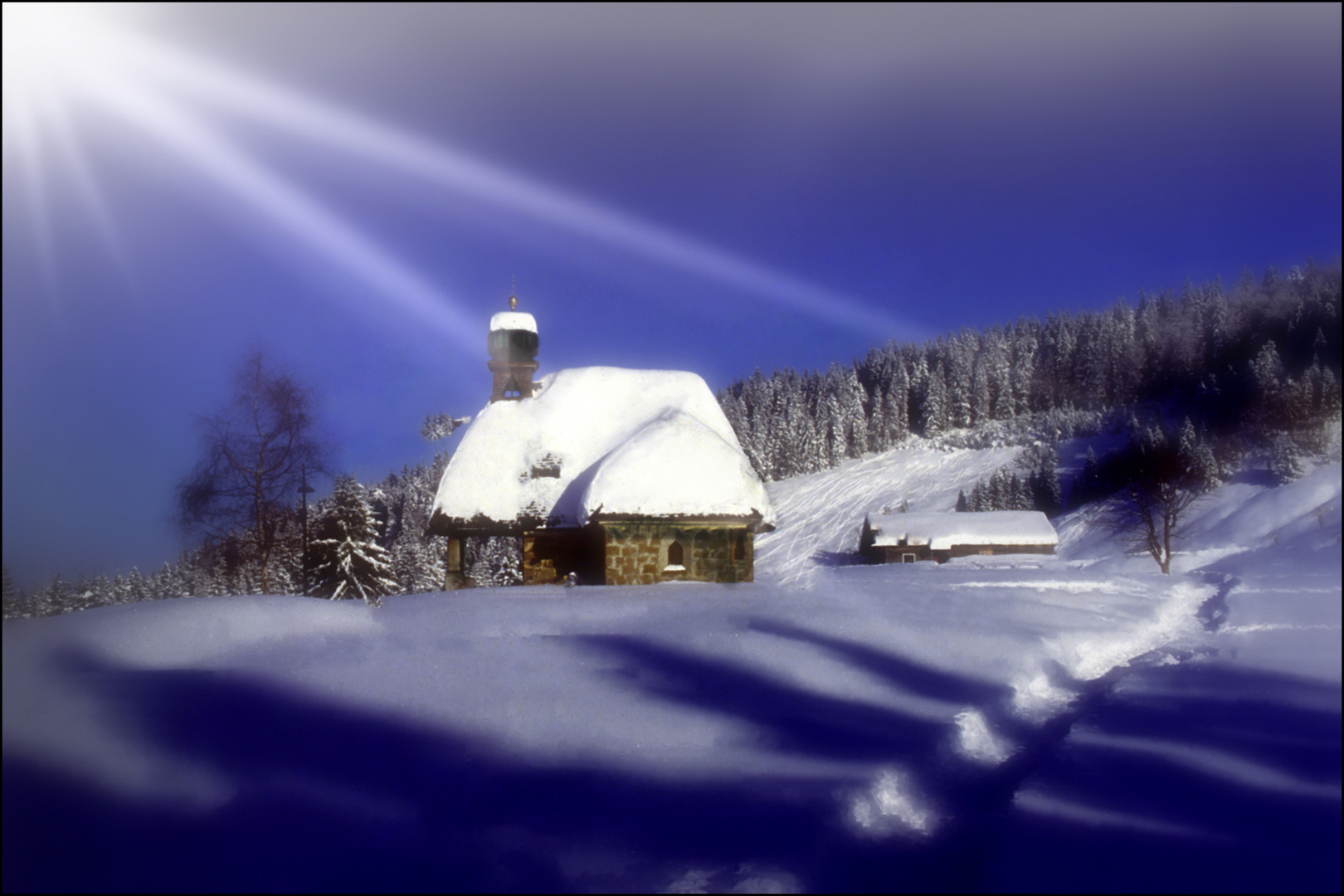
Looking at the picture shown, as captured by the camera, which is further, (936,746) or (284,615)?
(284,615)

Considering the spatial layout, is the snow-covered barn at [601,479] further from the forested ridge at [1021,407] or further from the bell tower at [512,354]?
the forested ridge at [1021,407]

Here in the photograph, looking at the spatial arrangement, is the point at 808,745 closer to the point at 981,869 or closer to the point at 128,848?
the point at 981,869

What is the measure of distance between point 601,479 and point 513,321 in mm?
10824

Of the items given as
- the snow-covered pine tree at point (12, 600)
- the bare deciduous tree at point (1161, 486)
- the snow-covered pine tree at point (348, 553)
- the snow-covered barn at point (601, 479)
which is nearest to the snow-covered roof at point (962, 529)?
the bare deciduous tree at point (1161, 486)

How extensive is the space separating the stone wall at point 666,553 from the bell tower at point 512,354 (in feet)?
30.3

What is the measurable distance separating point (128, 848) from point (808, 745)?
4320 millimetres

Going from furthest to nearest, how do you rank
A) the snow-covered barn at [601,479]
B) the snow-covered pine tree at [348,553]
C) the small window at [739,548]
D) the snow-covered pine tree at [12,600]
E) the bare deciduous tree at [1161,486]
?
the snow-covered pine tree at [348,553]
the small window at [739,548]
the snow-covered barn at [601,479]
the bare deciduous tree at [1161,486]
the snow-covered pine tree at [12,600]

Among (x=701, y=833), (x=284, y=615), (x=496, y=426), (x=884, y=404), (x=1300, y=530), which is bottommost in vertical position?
(x=701, y=833)

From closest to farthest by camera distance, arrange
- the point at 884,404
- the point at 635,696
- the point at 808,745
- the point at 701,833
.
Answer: the point at 701,833
the point at 808,745
the point at 635,696
the point at 884,404

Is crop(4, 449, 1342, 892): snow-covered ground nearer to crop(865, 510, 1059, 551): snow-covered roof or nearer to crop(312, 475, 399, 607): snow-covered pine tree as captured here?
crop(312, 475, 399, 607): snow-covered pine tree

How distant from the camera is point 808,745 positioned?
18.4 ft

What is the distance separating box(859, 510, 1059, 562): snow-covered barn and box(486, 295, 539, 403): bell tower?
23.3 metres

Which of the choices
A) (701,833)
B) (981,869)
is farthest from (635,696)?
(981,869)

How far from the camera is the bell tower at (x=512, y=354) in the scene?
26.2m
